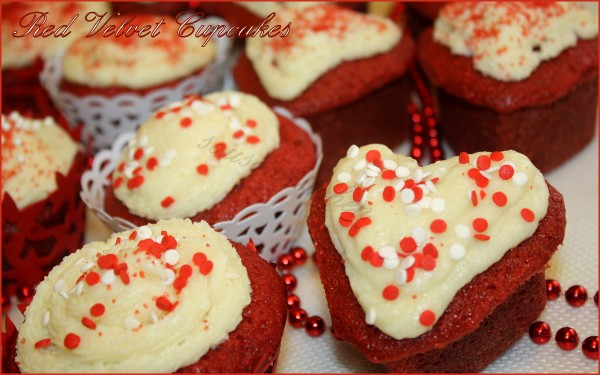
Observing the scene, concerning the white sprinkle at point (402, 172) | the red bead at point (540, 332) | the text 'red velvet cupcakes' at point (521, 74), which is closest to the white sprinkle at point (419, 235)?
the white sprinkle at point (402, 172)

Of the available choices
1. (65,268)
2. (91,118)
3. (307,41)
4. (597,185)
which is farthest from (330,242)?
(91,118)

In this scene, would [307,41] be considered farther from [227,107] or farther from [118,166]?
[118,166]

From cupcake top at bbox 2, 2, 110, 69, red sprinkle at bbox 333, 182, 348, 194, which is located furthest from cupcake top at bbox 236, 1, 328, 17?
red sprinkle at bbox 333, 182, 348, 194

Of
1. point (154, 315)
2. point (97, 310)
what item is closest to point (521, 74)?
point (154, 315)

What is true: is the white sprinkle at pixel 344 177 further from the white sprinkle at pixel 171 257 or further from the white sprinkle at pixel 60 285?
the white sprinkle at pixel 60 285

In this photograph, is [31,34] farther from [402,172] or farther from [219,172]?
[402,172]

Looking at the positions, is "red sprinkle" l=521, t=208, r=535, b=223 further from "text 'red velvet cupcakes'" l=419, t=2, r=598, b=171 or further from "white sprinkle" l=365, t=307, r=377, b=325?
"text 'red velvet cupcakes'" l=419, t=2, r=598, b=171

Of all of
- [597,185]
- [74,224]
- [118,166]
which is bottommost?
[597,185]
